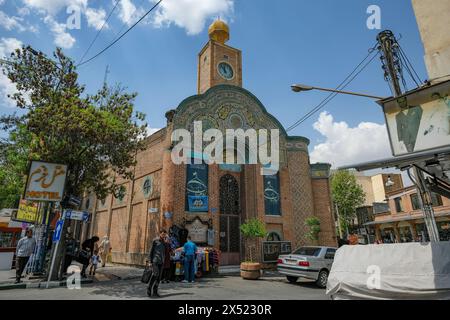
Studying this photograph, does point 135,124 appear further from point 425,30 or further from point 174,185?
point 425,30

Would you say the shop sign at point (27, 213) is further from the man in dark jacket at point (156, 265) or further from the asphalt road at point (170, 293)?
the man in dark jacket at point (156, 265)

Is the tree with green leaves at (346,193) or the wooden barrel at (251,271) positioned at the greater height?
the tree with green leaves at (346,193)

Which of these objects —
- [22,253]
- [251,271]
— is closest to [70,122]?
[22,253]

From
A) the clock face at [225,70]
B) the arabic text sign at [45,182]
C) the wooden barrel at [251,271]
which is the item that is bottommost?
the wooden barrel at [251,271]

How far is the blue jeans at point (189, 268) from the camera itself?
36.9ft

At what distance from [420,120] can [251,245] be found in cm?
1214

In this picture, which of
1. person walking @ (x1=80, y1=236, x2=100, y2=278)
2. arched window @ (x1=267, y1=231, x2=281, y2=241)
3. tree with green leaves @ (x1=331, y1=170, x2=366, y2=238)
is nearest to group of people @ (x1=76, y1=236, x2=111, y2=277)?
person walking @ (x1=80, y1=236, x2=100, y2=278)

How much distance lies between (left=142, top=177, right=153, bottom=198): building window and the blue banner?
287cm

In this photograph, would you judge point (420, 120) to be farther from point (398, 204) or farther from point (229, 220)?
point (398, 204)

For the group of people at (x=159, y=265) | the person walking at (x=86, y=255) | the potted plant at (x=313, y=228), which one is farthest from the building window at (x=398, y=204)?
the person walking at (x=86, y=255)

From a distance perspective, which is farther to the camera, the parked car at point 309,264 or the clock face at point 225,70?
the clock face at point 225,70

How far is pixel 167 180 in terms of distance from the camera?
1484 cm

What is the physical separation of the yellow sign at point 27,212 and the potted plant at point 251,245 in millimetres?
11559

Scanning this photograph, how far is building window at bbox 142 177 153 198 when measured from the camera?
54.2 ft
